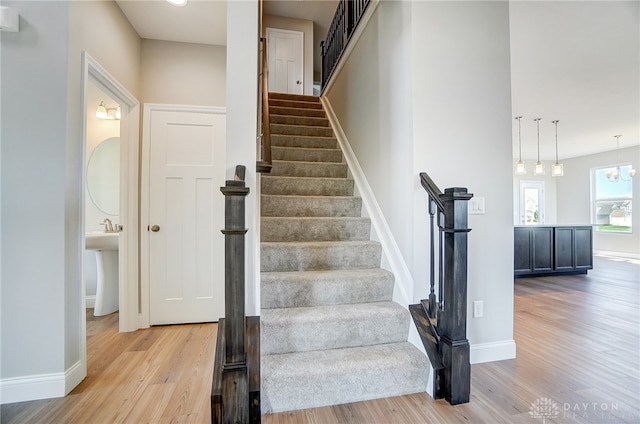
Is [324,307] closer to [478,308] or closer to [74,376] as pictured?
[478,308]

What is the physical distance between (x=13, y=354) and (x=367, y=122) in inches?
118

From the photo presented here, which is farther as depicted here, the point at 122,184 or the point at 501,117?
the point at 122,184

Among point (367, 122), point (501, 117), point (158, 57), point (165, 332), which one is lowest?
point (165, 332)

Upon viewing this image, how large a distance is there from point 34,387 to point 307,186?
2.37m

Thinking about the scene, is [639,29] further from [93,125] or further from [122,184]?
[93,125]

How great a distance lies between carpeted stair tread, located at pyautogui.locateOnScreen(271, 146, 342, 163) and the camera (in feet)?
11.1

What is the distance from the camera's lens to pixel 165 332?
2.74 meters

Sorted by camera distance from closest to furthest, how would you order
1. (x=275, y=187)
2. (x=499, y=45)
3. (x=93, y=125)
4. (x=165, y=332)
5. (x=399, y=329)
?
(x=399, y=329), (x=499, y=45), (x=165, y=332), (x=275, y=187), (x=93, y=125)

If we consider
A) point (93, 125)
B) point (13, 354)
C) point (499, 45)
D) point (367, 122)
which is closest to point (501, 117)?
point (499, 45)

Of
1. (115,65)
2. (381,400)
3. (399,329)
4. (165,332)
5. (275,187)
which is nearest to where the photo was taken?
A: (381,400)

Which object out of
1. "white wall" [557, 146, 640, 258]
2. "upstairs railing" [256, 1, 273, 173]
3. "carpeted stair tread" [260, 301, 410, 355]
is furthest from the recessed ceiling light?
"white wall" [557, 146, 640, 258]

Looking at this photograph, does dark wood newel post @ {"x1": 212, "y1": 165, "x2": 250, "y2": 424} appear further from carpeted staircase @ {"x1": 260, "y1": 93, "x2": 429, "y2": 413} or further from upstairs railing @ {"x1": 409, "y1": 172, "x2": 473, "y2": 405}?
upstairs railing @ {"x1": 409, "y1": 172, "x2": 473, "y2": 405}

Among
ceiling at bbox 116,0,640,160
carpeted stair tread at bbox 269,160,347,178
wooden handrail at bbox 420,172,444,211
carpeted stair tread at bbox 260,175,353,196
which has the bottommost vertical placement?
wooden handrail at bbox 420,172,444,211

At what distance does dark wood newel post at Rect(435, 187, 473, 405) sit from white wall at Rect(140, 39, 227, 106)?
2501 mm
